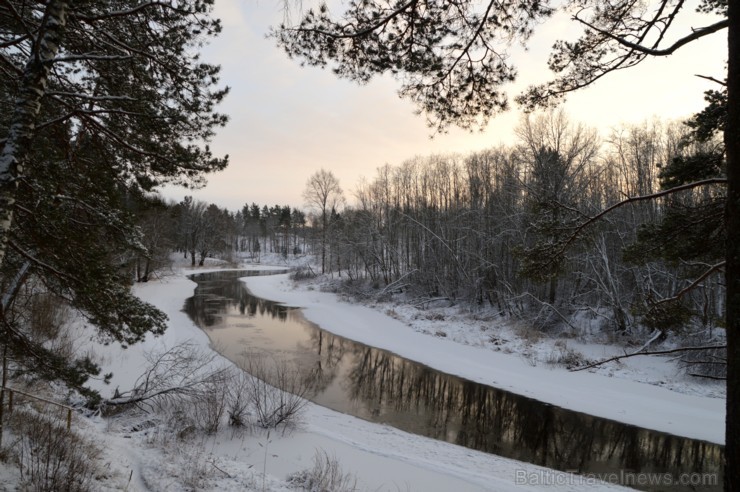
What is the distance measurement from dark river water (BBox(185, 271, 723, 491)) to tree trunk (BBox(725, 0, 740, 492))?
6.33 meters

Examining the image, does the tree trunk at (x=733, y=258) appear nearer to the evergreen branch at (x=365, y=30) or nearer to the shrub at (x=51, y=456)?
the evergreen branch at (x=365, y=30)

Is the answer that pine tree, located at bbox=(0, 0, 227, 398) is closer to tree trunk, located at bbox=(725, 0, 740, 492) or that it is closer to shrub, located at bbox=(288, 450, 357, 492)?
shrub, located at bbox=(288, 450, 357, 492)

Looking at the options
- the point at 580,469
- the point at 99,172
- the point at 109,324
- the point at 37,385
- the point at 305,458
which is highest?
the point at 99,172

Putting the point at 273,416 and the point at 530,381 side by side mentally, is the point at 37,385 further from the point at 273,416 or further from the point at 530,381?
the point at 530,381

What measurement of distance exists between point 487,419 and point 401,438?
→ 322cm

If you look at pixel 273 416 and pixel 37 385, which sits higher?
pixel 37 385

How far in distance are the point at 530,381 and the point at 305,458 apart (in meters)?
9.45

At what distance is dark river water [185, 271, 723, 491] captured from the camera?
28.1ft

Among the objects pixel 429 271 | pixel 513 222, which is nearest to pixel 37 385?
pixel 513 222

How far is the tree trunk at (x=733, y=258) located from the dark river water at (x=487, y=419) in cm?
633

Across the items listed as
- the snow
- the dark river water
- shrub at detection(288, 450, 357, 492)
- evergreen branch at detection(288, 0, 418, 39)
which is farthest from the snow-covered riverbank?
evergreen branch at detection(288, 0, 418, 39)

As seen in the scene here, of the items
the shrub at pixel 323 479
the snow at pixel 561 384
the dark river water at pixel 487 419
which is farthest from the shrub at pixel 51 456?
the snow at pixel 561 384

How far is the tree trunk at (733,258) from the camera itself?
2.91m

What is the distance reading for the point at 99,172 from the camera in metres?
5.03
